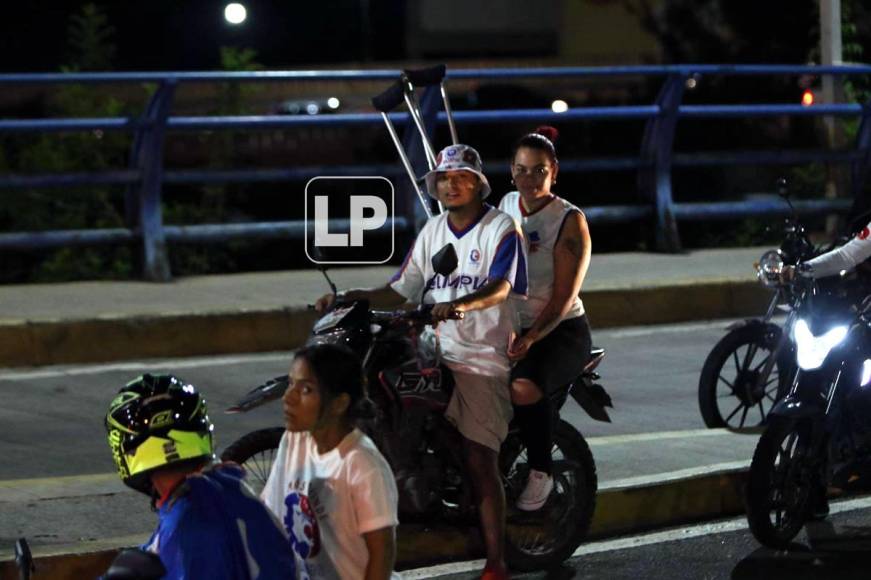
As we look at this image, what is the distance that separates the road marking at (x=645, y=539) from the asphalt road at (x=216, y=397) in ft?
4.85

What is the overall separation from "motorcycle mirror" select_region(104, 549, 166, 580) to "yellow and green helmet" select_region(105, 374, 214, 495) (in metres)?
0.26

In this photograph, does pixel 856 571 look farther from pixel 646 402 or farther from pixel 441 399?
pixel 646 402

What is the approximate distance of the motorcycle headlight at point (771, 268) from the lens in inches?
324

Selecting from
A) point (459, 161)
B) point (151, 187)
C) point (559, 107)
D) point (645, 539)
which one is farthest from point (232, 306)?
point (559, 107)

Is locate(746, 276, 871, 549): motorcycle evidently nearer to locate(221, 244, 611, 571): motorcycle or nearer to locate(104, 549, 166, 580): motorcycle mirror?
locate(221, 244, 611, 571): motorcycle

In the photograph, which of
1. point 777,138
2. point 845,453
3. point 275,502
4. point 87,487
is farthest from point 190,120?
point 777,138

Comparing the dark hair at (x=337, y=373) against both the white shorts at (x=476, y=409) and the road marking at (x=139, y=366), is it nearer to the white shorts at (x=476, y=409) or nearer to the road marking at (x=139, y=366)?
the white shorts at (x=476, y=409)

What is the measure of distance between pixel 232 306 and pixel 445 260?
584 cm

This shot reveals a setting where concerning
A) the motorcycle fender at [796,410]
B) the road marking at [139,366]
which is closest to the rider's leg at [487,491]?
the motorcycle fender at [796,410]

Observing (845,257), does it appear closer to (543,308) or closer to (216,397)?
(543,308)

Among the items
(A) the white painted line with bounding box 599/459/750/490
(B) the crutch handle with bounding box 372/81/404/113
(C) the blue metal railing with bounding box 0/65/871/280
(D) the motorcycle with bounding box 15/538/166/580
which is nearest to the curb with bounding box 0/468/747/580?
(A) the white painted line with bounding box 599/459/750/490

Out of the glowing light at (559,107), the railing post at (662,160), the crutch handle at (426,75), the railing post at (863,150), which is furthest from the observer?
the railing post at (863,150)

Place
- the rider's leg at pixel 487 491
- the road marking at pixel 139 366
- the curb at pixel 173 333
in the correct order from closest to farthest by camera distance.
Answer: the rider's leg at pixel 487 491 < the road marking at pixel 139 366 < the curb at pixel 173 333

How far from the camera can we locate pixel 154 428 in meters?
4.07
